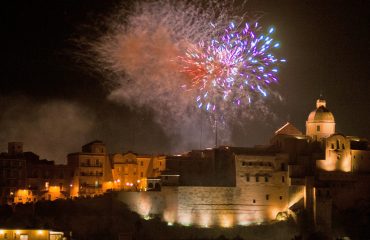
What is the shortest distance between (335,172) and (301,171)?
3.14 metres

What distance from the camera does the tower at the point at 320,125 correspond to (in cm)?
8731

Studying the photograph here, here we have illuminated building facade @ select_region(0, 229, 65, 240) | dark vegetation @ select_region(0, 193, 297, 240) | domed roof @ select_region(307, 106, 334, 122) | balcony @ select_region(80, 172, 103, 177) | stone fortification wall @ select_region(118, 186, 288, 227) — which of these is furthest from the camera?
domed roof @ select_region(307, 106, 334, 122)

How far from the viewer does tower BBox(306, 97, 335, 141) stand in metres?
87.3

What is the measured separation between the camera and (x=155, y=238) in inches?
2933

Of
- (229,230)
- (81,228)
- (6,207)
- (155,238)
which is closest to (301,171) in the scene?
(229,230)

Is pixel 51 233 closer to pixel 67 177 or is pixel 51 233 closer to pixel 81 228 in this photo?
pixel 81 228

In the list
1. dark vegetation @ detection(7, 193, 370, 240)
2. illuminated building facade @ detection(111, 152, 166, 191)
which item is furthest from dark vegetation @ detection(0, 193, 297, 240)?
illuminated building facade @ detection(111, 152, 166, 191)

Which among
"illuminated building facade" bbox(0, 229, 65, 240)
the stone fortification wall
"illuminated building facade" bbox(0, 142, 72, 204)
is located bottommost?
"illuminated building facade" bbox(0, 229, 65, 240)

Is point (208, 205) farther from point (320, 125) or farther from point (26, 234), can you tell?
point (26, 234)

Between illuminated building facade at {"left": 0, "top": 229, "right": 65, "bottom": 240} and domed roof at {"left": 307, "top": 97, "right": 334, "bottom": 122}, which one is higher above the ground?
domed roof at {"left": 307, "top": 97, "right": 334, "bottom": 122}

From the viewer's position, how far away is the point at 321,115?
87625 mm

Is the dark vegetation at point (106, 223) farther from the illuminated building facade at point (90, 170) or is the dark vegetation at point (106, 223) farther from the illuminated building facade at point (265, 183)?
the illuminated building facade at point (90, 170)

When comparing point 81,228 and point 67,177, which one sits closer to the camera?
point 81,228

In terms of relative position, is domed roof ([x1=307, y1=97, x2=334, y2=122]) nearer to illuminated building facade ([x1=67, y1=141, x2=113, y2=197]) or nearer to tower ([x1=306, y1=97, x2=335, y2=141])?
tower ([x1=306, y1=97, x2=335, y2=141])
